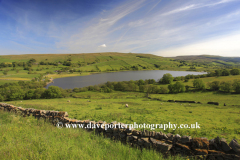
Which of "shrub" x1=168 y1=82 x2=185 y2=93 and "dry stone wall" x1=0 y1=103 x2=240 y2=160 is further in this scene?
"shrub" x1=168 y1=82 x2=185 y2=93

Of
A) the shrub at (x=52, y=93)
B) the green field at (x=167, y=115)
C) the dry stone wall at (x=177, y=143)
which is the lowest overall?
the shrub at (x=52, y=93)

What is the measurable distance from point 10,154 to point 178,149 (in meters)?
7.09

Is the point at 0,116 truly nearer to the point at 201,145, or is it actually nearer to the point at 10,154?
the point at 10,154

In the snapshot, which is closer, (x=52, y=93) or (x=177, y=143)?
(x=177, y=143)

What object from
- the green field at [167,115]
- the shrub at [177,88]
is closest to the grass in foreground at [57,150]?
the green field at [167,115]

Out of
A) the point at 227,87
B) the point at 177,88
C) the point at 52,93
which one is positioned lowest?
the point at 52,93

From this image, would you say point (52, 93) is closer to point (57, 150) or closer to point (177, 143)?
point (57, 150)

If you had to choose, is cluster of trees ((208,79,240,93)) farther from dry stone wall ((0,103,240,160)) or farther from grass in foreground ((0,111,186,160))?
grass in foreground ((0,111,186,160))

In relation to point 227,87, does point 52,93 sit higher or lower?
lower

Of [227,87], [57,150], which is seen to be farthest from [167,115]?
[227,87]

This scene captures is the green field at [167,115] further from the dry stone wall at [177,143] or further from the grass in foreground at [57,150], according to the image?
the grass in foreground at [57,150]

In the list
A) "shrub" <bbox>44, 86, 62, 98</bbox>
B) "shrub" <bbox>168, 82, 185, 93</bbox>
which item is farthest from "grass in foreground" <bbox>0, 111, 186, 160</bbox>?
"shrub" <bbox>168, 82, 185, 93</bbox>

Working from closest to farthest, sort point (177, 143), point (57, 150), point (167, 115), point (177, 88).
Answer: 1. point (57, 150)
2. point (177, 143)
3. point (167, 115)
4. point (177, 88)

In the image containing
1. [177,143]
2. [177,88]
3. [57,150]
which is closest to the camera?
[57,150]
